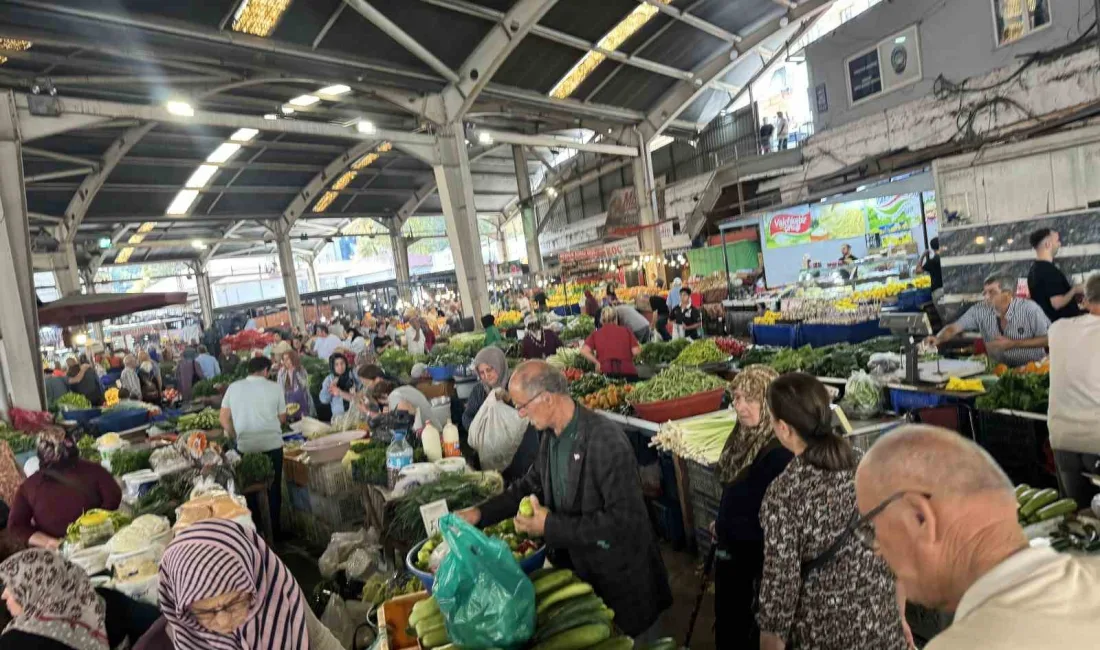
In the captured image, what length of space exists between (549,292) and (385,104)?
9.52m

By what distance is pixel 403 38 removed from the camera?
428 inches

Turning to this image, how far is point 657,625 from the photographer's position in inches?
107

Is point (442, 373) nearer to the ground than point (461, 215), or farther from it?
nearer to the ground

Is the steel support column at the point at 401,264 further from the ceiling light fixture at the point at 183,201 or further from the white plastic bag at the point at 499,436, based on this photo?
the white plastic bag at the point at 499,436

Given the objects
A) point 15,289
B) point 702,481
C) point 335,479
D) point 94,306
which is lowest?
point 702,481

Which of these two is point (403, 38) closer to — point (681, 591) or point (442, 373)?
point (442, 373)

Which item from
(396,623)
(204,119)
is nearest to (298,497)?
(396,623)

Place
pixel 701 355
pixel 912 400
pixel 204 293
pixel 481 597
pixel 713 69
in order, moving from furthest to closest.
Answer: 1. pixel 204 293
2. pixel 713 69
3. pixel 701 355
4. pixel 912 400
5. pixel 481 597

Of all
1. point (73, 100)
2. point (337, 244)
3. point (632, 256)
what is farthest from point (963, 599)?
point (337, 244)

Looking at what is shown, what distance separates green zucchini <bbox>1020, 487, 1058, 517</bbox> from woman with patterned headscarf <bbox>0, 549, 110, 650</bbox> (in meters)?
4.02

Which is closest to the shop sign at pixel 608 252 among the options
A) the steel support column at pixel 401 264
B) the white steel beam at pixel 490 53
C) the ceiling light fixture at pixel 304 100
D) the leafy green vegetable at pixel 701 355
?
the steel support column at pixel 401 264

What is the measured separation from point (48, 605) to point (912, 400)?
17.3ft

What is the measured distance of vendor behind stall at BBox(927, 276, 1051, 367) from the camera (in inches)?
191

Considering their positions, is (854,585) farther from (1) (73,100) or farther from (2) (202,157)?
(2) (202,157)
